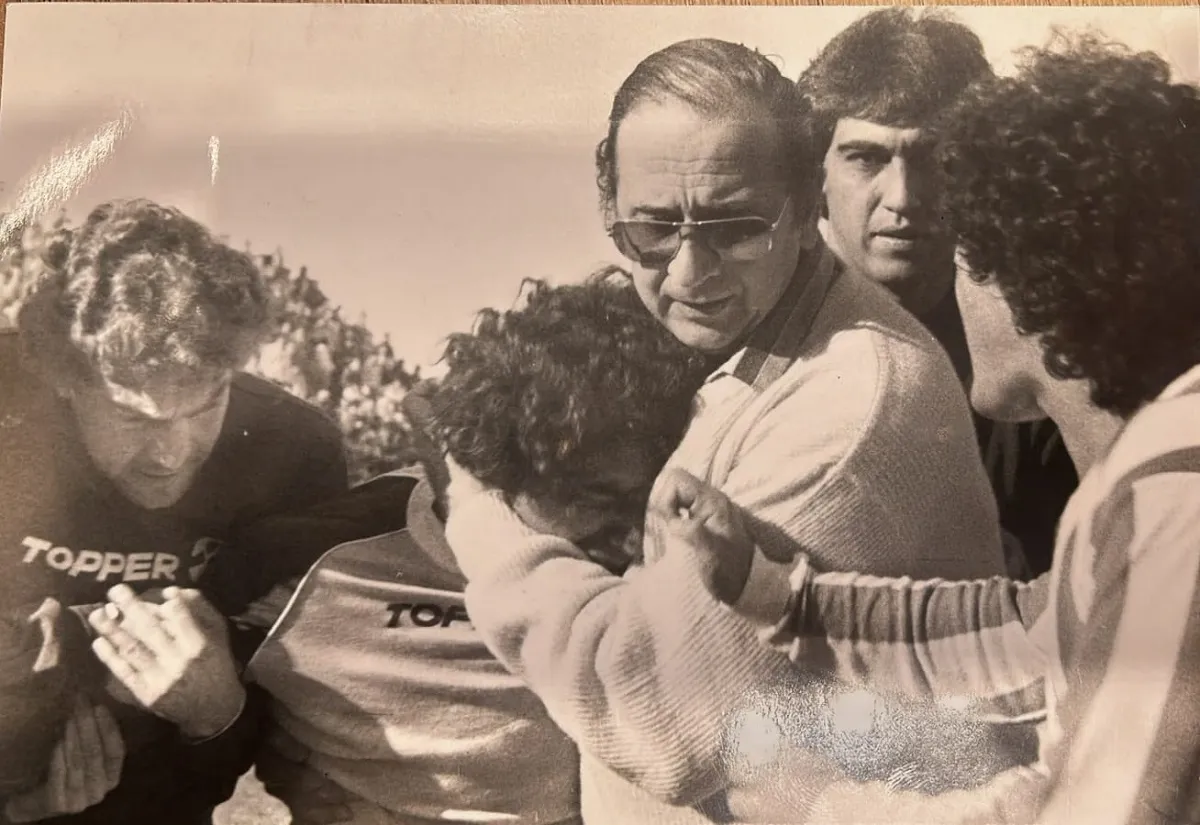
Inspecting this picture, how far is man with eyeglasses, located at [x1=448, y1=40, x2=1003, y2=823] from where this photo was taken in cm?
93

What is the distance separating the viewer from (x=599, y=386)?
955 mm

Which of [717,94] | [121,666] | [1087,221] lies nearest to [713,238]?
[717,94]

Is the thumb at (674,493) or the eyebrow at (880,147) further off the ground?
the eyebrow at (880,147)

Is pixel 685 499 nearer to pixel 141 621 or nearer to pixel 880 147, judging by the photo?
pixel 880 147

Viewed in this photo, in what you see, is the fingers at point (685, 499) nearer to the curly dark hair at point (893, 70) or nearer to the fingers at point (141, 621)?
the curly dark hair at point (893, 70)

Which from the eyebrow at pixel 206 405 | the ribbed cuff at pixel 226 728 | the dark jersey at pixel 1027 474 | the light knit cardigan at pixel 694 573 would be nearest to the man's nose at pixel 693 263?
the light knit cardigan at pixel 694 573

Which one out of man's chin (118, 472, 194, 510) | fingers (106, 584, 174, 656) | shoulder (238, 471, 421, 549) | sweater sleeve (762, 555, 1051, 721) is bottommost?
sweater sleeve (762, 555, 1051, 721)

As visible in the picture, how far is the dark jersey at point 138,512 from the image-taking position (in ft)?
3.04

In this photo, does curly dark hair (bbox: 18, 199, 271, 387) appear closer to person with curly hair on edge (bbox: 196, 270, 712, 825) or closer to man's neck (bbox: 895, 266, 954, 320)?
person with curly hair on edge (bbox: 196, 270, 712, 825)

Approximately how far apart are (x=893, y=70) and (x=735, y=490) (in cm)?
48

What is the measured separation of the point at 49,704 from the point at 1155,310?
3.89ft

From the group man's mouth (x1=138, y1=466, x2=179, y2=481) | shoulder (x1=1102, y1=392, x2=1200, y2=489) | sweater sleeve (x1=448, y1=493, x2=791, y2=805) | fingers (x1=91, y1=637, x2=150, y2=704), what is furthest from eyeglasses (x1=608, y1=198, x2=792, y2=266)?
fingers (x1=91, y1=637, x2=150, y2=704)

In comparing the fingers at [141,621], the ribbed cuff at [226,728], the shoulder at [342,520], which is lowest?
the ribbed cuff at [226,728]

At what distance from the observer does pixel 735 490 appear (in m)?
0.94
